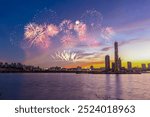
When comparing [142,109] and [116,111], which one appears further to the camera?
[142,109]

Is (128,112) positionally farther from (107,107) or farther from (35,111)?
(35,111)

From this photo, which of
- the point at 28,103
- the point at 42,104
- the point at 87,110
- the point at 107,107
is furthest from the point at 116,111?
the point at 28,103

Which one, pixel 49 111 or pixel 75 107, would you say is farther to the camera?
pixel 75 107

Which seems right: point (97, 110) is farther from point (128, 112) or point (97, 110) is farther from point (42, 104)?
point (42, 104)

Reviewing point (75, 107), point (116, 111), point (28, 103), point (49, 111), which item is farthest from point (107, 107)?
point (28, 103)

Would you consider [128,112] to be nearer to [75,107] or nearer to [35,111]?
[75,107]

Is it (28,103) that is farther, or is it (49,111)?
(28,103)

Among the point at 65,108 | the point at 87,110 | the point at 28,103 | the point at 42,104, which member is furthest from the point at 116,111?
the point at 28,103
